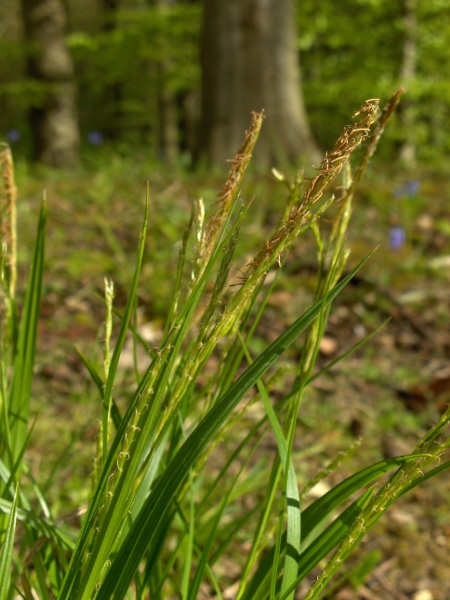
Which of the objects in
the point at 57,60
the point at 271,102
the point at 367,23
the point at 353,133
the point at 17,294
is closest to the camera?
the point at 353,133

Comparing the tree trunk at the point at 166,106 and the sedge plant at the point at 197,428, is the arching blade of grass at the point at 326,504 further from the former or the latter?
the tree trunk at the point at 166,106

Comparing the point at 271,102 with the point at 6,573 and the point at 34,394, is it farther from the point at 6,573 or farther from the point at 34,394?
the point at 6,573

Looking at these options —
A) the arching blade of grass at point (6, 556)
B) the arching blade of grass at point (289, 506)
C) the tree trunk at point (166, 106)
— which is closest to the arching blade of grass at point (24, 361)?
the arching blade of grass at point (6, 556)

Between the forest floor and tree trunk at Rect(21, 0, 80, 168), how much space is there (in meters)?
1.88

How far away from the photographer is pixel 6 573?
735 millimetres

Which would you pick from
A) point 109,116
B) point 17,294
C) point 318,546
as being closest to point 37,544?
point 318,546

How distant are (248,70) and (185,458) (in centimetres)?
524

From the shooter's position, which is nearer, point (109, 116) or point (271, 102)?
point (271, 102)

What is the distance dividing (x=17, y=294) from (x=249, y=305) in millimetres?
2488

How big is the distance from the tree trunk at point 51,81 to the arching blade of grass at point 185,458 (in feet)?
22.0

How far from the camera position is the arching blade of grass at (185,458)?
0.66 m

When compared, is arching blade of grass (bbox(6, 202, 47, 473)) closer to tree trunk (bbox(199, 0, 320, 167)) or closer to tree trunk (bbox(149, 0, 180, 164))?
tree trunk (bbox(199, 0, 320, 167))

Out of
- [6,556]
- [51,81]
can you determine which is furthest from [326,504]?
[51,81]

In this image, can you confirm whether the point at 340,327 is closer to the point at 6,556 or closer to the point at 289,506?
the point at 289,506
